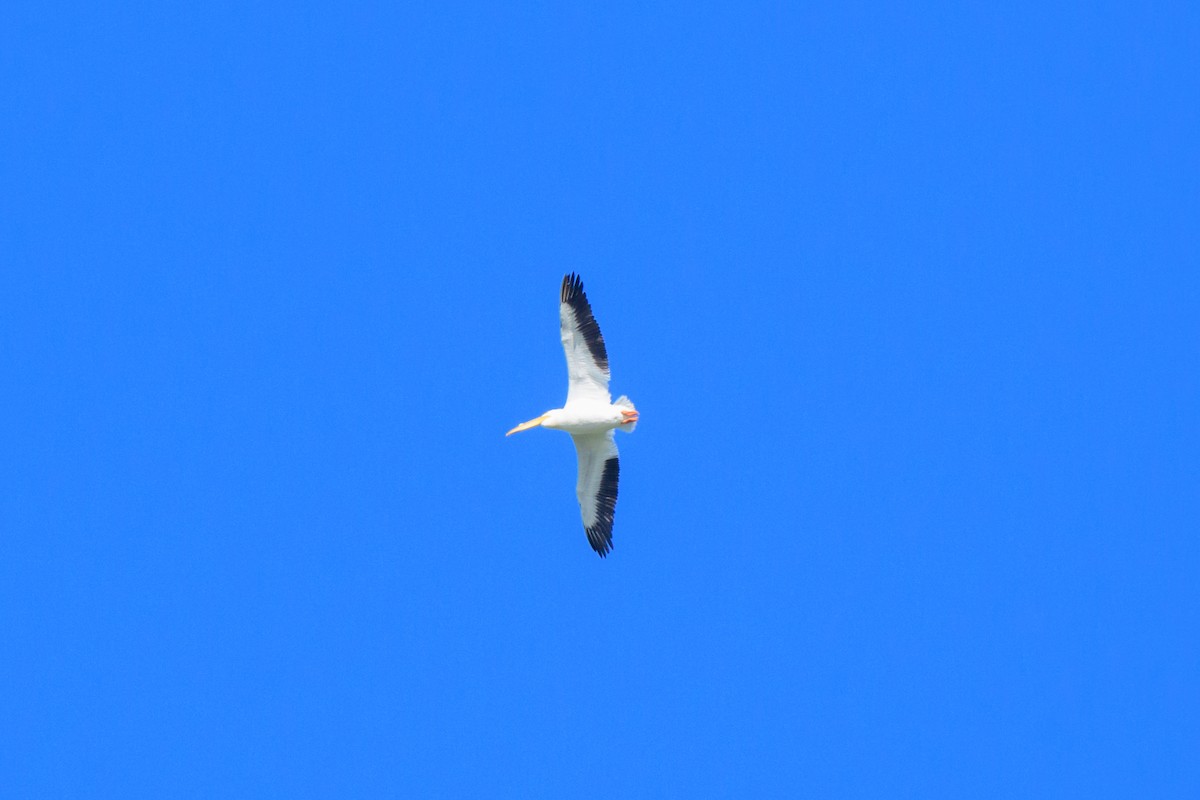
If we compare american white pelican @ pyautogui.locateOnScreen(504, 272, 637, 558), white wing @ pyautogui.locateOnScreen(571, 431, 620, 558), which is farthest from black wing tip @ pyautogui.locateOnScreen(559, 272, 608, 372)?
white wing @ pyautogui.locateOnScreen(571, 431, 620, 558)

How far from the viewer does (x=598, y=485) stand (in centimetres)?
2419

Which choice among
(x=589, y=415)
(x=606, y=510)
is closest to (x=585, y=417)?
(x=589, y=415)

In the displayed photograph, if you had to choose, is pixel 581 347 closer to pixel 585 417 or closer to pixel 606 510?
pixel 585 417

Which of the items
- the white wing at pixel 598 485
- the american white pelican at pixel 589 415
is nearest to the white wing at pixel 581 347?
the american white pelican at pixel 589 415

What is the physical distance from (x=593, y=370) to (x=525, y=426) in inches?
64.5

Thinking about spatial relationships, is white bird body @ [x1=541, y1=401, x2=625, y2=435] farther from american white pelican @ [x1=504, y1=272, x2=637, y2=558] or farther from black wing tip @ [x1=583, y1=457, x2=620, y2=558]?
black wing tip @ [x1=583, y1=457, x2=620, y2=558]

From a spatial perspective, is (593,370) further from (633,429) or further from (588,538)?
(588,538)

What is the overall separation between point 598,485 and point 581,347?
2.69 m

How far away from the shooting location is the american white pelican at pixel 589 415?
22.4 m

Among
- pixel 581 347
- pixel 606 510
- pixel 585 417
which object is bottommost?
pixel 606 510

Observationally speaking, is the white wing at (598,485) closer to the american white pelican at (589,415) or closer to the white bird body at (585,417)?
the american white pelican at (589,415)

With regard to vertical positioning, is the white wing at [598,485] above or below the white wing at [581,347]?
below

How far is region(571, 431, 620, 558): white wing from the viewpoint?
78.1ft

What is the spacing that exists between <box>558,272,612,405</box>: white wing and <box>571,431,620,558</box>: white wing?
0.95 metres
